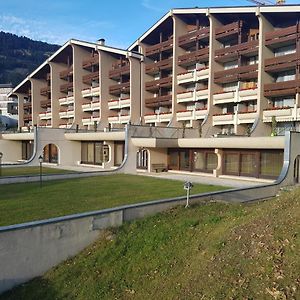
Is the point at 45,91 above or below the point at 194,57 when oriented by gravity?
below

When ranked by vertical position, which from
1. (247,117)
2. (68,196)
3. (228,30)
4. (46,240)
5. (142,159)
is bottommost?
(46,240)

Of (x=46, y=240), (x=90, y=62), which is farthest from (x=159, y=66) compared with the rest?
(x=46, y=240)

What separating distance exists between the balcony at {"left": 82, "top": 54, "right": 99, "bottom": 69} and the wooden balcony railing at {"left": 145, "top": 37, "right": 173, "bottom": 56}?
7.21 metres

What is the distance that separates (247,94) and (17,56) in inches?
6837

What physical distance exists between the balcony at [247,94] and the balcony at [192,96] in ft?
12.8

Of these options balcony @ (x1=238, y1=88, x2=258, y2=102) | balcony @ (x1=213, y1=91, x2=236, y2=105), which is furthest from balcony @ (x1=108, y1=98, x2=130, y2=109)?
balcony @ (x1=238, y1=88, x2=258, y2=102)

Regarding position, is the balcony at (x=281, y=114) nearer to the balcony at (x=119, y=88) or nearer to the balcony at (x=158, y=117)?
the balcony at (x=158, y=117)

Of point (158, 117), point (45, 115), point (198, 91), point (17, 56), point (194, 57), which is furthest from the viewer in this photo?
point (17, 56)

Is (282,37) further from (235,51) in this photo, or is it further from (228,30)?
(228,30)

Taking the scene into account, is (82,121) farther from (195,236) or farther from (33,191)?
(195,236)

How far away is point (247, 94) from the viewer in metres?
28.9

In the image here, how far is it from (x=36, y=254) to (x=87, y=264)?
1.40m

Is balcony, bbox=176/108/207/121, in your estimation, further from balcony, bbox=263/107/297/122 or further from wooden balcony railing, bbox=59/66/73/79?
wooden balcony railing, bbox=59/66/73/79

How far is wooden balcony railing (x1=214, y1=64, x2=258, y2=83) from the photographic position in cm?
2860
